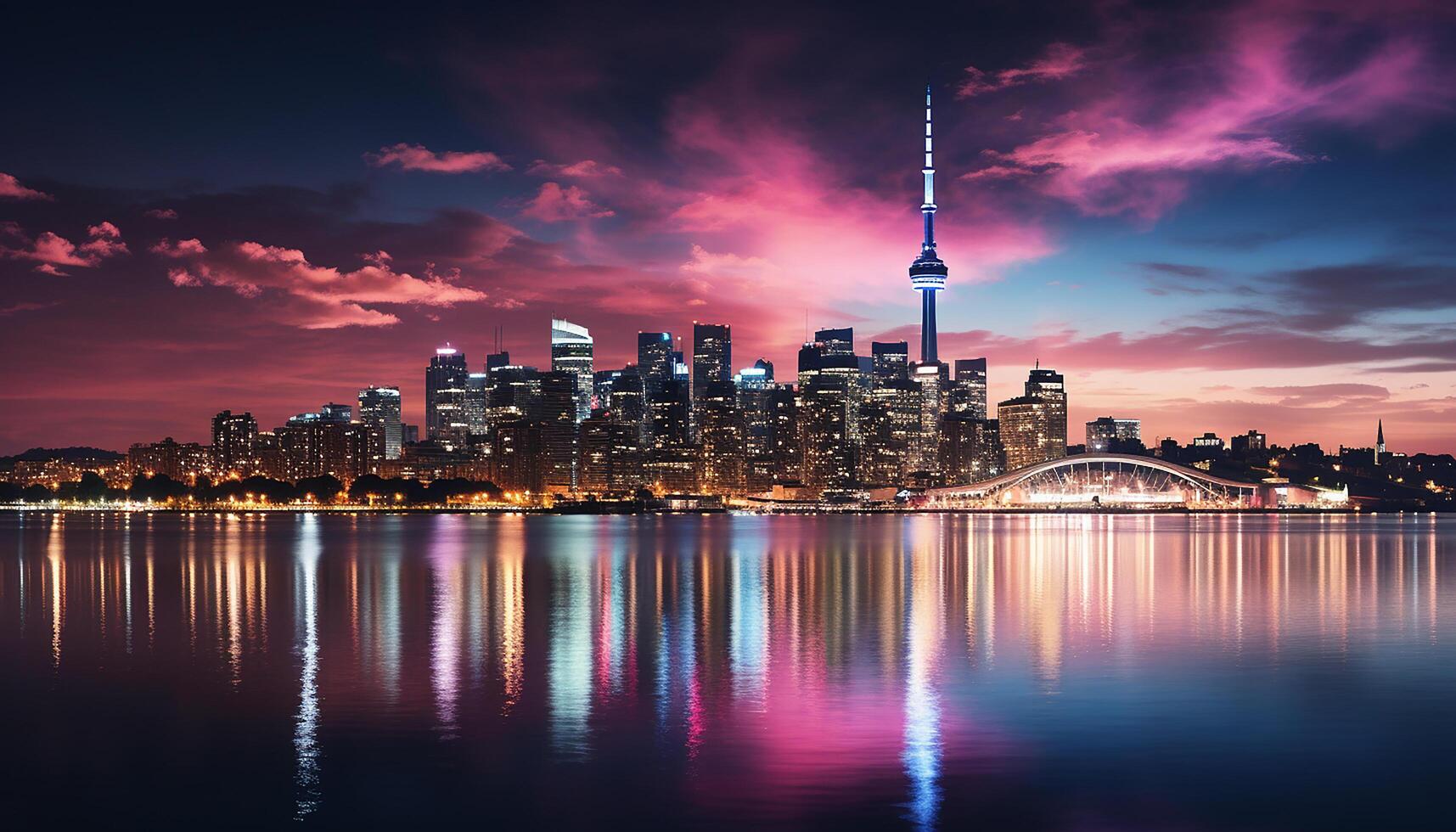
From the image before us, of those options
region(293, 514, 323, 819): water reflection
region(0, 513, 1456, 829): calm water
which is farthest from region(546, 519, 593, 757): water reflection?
region(293, 514, 323, 819): water reflection

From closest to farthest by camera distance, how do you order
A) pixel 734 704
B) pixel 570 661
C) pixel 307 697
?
pixel 734 704 → pixel 307 697 → pixel 570 661

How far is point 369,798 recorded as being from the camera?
60.5 ft

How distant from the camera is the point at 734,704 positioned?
26.1m

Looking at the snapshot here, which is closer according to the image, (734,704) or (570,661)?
(734,704)

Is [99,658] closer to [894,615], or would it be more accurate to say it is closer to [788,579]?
[894,615]

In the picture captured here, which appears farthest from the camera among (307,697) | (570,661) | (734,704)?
(570,661)

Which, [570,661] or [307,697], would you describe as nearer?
[307,697]

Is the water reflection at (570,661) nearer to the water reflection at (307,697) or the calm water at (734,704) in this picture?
the calm water at (734,704)

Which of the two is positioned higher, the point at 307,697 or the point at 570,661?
the point at 307,697

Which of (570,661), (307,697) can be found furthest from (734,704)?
(307,697)

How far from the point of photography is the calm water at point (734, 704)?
18.4 metres

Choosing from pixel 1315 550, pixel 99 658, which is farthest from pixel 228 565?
pixel 1315 550

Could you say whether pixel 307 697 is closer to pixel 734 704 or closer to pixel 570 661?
pixel 570 661

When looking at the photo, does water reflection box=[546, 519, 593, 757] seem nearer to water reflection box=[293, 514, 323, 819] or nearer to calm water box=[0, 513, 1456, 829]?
calm water box=[0, 513, 1456, 829]
